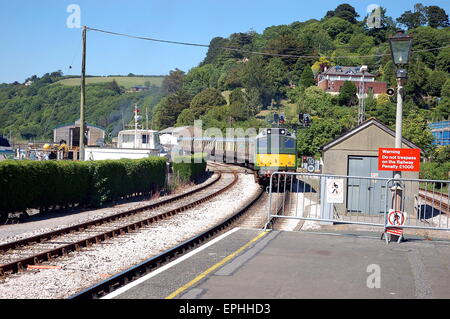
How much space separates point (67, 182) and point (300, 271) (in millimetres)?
12991

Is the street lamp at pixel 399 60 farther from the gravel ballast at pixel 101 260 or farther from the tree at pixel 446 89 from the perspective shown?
the tree at pixel 446 89

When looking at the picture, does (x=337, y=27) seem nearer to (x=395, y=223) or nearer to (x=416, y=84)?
(x=416, y=84)

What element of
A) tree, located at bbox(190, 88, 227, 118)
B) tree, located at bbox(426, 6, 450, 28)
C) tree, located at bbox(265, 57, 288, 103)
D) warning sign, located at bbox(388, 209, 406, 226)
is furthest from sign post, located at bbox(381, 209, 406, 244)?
tree, located at bbox(426, 6, 450, 28)

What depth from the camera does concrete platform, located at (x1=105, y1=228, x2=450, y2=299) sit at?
7.01 metres

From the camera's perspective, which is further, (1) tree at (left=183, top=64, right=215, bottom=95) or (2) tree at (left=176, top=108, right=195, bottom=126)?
(1) tree at (left=183, top=64, right=215, bottom=95)

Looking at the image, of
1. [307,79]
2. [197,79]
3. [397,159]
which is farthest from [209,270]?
[197,79]

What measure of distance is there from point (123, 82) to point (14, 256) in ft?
585

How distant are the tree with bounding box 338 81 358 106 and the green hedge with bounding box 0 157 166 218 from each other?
67.8 m

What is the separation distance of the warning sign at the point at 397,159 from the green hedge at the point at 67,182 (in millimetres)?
11122

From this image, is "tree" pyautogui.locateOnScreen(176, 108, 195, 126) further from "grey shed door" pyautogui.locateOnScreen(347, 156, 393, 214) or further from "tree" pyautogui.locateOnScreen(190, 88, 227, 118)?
"grey shed door" pyautogui.locateOnScreen(347, 156, 393, 214)

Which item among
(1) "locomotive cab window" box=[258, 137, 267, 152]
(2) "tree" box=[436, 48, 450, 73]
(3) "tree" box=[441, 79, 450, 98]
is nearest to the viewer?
(1) "locomotive cab window" box=[258, 137, 267, 152]

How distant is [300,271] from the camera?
8195 mm

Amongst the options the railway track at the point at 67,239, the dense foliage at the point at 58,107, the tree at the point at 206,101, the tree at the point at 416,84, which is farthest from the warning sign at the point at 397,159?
the dense foliage at the point at 58,107
